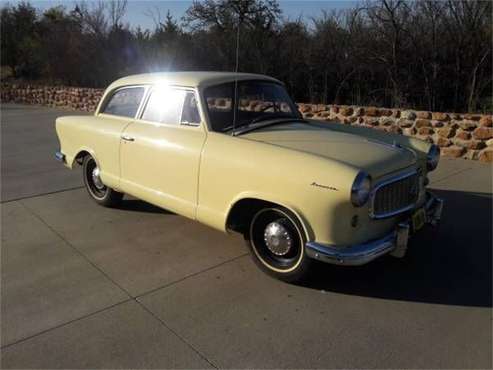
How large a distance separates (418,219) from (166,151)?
2.22 meters

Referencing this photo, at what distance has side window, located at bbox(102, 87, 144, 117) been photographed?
4.59 metres

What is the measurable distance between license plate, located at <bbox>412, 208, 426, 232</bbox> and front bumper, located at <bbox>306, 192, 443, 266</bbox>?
0.08 meters

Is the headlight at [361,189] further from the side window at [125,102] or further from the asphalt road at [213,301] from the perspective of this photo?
the side window at [125,102]

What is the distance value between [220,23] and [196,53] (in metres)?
1.50

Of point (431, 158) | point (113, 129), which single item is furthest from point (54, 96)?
point (431, 158)

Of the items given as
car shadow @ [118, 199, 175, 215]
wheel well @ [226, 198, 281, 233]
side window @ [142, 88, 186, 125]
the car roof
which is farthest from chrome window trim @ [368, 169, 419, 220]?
car shadow @ [118, 199, 175, 215]

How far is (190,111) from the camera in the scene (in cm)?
397

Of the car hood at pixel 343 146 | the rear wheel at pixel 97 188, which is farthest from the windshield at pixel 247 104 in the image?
the rear wheel at pixel 97 188

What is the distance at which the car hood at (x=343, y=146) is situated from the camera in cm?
319

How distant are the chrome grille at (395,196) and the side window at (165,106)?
6.41 feet

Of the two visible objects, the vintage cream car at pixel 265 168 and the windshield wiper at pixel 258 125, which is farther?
the windshield wiper at pixel 258 125

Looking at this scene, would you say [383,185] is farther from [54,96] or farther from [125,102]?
[54,96]

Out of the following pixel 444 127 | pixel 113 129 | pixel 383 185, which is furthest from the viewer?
pixel 444 127

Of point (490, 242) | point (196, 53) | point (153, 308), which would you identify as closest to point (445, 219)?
point (490, 242)
